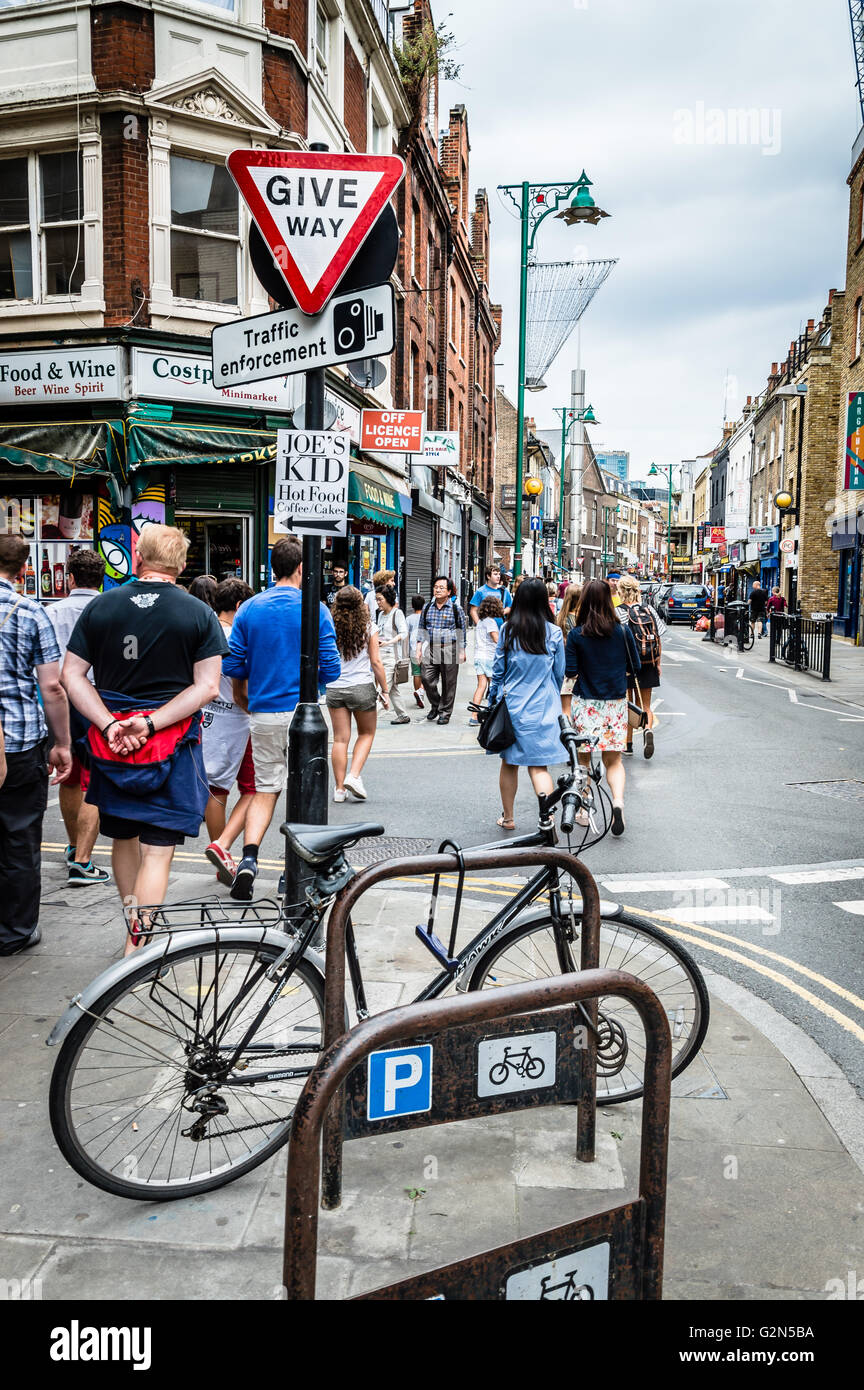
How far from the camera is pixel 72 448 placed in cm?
1423

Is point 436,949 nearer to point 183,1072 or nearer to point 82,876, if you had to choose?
point 183,1072

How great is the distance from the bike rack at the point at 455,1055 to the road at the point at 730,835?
1.53m

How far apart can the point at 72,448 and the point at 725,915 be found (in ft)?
38.0

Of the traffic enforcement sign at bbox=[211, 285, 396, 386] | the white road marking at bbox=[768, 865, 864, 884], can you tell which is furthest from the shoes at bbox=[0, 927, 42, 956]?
the white road marking at bbox=[768, 865, 864, 884]

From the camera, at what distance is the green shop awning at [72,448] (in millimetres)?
14008

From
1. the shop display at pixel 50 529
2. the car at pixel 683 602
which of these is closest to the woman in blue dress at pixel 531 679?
the shop display at pixel 50 529

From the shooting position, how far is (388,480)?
22.0 metres

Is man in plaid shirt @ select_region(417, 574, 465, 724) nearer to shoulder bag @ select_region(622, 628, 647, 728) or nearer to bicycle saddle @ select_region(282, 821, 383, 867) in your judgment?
shoulder bag @ select_region(622, 628, 647, 728)

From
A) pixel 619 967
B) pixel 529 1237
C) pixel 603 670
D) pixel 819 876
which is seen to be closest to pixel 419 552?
pixel 603 670

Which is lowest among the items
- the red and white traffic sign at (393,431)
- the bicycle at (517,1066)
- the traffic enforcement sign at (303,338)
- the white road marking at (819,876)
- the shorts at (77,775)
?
the white road marking at (819,876)

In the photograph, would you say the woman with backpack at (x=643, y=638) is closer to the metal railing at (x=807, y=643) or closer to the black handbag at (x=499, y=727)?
the black handbag at (x=499, y=727)

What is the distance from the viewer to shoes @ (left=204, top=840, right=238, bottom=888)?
5.99 meters

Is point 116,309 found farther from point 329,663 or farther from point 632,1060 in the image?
point 632,1060
